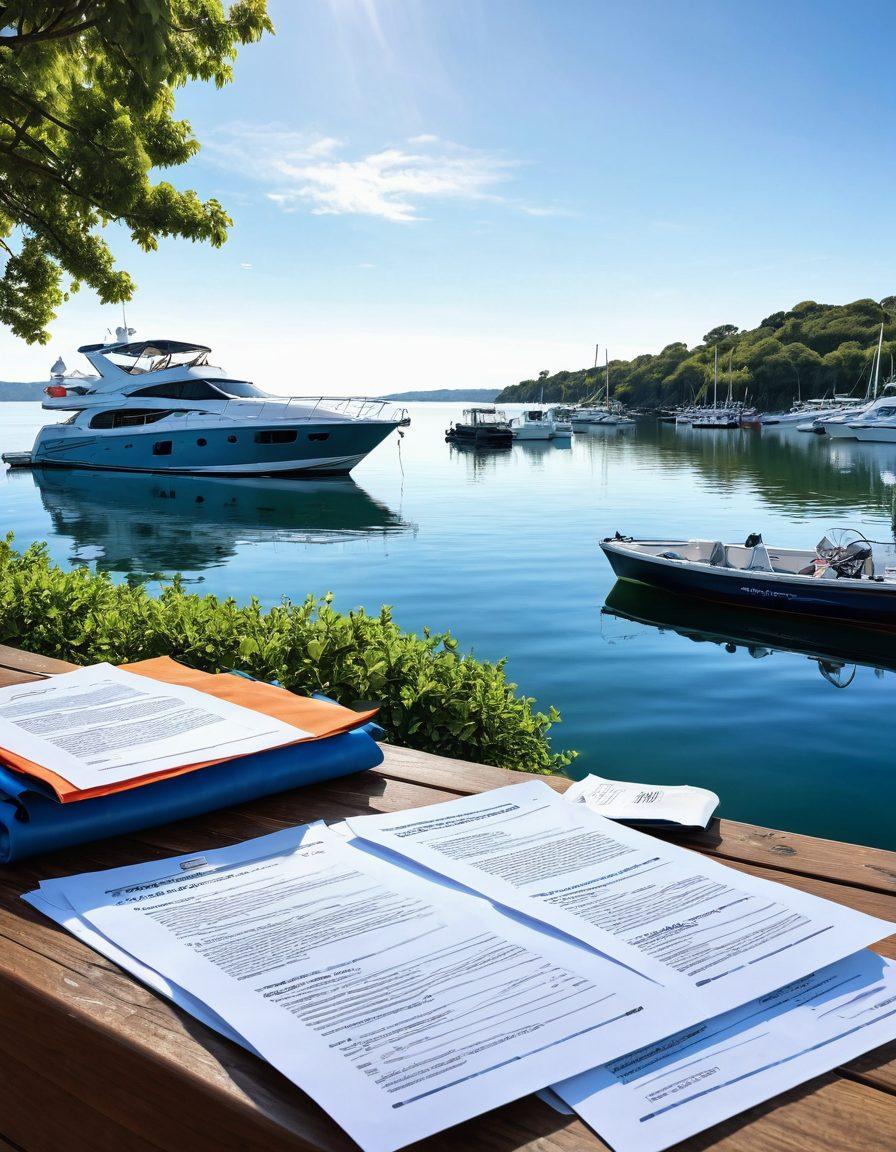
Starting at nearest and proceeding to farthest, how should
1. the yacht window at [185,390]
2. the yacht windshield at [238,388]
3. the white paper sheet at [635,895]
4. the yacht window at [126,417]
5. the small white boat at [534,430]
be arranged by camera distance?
the white paper sheet at [635,895]
the yacht window at [185,390]
the yacht windshield at [238,388]
the yacht window at [126,417]
the small white boat at [534,430]

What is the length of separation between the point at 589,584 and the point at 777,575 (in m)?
3.46

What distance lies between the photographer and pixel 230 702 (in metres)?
1.91

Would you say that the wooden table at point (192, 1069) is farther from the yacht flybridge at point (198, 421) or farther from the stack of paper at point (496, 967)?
the yacht flybridge at point (198, 421)

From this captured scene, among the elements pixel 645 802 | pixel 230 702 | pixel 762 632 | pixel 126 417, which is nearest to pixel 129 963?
pixel 230 702

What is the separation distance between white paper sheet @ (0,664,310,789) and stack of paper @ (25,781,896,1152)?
23 centimetres

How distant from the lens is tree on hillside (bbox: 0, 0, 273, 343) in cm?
657

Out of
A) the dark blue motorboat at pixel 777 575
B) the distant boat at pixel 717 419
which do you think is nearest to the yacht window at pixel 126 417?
the dark blue motorboat at pixel 777 575

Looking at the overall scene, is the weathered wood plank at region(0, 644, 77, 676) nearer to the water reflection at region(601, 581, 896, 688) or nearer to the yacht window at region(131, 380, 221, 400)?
the water reflection at region(601, 581, 896, 688)

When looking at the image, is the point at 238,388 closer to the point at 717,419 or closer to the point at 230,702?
the point at 230,702

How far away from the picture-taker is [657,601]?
13.2 metres

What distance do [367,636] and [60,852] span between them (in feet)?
9.44

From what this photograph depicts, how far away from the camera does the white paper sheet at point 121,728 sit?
5.06ft

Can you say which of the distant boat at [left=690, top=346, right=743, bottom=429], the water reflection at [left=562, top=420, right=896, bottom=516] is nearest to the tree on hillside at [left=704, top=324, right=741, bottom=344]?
the distant boat at [left=690, top=346, right=743, bottom=429]

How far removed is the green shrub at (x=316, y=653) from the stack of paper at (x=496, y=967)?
241 cm
